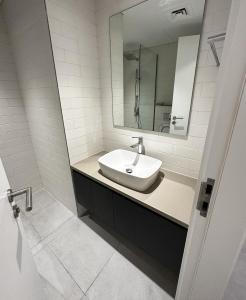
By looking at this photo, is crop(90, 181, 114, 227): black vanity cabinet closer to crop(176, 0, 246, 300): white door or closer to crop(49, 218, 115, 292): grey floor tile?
crop(49, 218, 115, 292): grey floor tile

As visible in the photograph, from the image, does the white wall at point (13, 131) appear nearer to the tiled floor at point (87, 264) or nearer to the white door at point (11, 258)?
the tiled floor at point (87, 264)

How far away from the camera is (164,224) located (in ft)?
3.02

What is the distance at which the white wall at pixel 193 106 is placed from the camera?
89 centimetres

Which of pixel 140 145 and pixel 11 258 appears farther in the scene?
pixel 140 145

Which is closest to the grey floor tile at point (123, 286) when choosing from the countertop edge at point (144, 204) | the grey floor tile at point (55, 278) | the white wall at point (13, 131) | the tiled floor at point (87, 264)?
the tiled floor at point (87, 264)

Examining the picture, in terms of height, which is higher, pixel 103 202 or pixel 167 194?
pixel 167 194

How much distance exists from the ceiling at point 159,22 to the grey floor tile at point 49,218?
1982mm

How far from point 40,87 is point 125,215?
4.61ft

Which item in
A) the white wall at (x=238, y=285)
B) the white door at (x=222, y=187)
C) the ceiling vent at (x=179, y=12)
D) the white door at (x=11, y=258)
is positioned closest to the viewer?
the white door at (x=222, y=187)

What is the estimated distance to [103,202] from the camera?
131cm

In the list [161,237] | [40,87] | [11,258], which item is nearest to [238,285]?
[161,237]

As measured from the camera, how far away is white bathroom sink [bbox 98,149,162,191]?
104 centimetres

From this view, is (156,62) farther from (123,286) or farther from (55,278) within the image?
(55,278)

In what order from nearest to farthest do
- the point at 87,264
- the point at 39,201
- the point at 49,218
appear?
the point at 87,264
the point at 49,218
the point at 39,201
